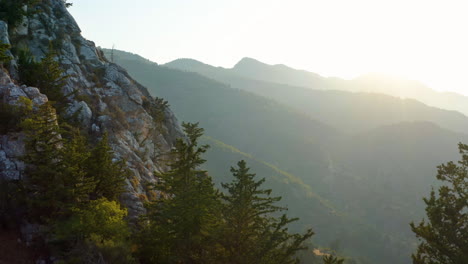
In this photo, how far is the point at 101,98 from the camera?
32875 mm

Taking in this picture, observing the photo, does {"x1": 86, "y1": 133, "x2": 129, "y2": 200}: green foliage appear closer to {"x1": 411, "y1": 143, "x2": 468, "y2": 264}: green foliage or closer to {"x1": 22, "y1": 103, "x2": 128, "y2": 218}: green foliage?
{"x1": 22, "y1": 103, "x2": 128, "y2": 218}: green foliage

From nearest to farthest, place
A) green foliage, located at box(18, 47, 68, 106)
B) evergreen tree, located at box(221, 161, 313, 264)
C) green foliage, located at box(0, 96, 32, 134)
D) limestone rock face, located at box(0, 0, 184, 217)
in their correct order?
1. evergreen tree, located at box(221, 161, 313, 264)
2. green foliage, located at box(0, 96, 32, 134)
3. green foliage, located at box(18, 47, 68, 106)
4. limestone rock face, located at box(0, 0, 184, 217)

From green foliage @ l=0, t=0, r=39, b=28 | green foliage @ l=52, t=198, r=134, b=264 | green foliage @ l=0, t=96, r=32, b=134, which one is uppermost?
green foliage @ l=0, t=0, r=39, b=28

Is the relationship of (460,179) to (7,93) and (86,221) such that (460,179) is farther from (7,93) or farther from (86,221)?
(7,93)

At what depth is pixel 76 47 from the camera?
38.7 meters

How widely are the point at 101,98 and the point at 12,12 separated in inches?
422

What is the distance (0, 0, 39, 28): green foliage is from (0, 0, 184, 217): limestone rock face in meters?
1.08

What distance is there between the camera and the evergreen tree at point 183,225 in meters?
16.8

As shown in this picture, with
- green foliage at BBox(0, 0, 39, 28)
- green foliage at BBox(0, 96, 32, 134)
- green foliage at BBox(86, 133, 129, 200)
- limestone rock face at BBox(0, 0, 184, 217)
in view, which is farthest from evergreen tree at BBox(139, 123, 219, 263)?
green foliage at BBox(0, 0, 39, 28)

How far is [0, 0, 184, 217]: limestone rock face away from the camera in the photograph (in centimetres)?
2628

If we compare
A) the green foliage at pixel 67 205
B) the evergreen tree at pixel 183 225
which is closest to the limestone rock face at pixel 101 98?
the evergreen tree at pixel 183 225

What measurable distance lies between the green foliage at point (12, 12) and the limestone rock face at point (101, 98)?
3.54ft

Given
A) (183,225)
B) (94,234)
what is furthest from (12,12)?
(183,225)

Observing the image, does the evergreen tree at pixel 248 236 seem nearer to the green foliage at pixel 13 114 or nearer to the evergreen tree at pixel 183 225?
the evergreen tree at pixel 183 225
